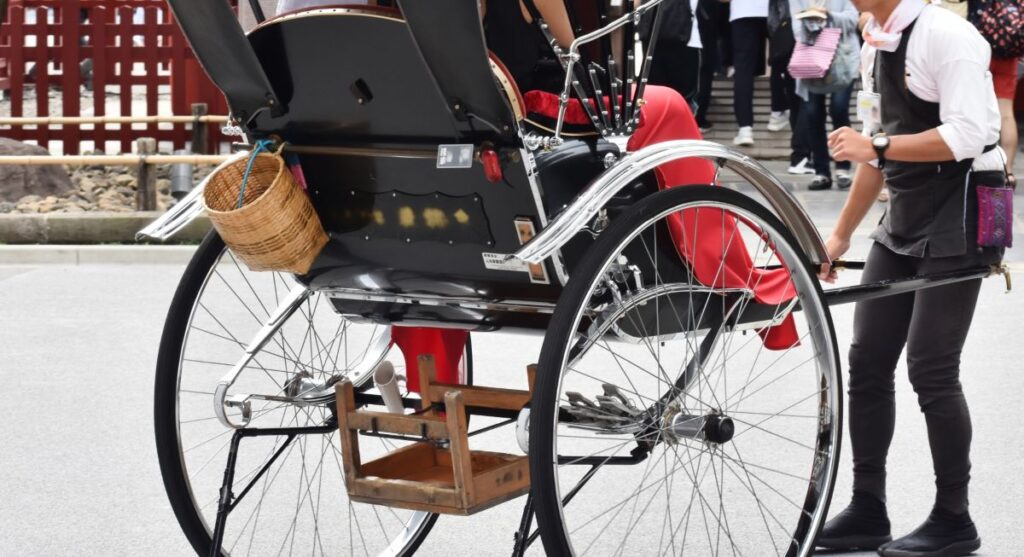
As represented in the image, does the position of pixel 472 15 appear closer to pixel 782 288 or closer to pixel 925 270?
pixel 782 288

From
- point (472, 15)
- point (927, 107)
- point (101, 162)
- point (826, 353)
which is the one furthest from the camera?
point (101, 162)

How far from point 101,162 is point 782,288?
23.6 ft

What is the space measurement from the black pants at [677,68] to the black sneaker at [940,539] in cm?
735

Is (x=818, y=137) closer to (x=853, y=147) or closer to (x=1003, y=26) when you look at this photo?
(x=1003, y=26)

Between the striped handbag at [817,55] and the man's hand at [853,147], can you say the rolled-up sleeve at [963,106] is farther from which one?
the striped handbag at [817,55]

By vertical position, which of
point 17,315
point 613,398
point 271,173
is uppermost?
point 271,173

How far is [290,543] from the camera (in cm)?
457

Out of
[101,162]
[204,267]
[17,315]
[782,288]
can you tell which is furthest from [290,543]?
[101,162]

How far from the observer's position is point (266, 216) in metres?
3.39

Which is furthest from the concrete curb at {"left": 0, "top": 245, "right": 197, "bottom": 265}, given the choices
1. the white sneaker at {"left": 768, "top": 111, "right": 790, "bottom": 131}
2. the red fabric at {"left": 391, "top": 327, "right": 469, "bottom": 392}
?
the red fabric at {"left": 391, "top": 327, "right": 469, "bottom": 392}

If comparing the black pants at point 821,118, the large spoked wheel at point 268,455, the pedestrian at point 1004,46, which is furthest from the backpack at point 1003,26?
the large spoked wheel at point 268,455

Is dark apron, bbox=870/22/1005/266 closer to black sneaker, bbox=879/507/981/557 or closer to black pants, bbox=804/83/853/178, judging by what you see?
black sneaker, bbox=879/507/981/557

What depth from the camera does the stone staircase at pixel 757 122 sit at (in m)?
12.8

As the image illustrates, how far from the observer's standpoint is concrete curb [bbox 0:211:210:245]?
1005 centimetres
